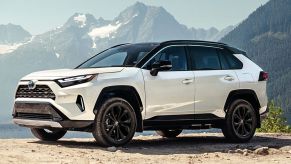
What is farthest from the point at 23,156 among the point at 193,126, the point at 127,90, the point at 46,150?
the point at 193,126

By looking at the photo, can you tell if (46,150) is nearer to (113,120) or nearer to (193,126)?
(113,120)

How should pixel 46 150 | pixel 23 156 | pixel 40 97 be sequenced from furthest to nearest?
pixel 40 97, pixel 46 150, pixel 23 156

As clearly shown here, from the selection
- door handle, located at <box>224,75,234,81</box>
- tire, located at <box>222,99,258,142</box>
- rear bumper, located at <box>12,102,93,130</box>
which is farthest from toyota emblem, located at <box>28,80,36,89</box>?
tire, located at <box>222,99,258,142</box>

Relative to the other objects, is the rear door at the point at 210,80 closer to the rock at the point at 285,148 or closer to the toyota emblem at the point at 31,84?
the rock at the point at 285,148

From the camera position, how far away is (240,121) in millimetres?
11117

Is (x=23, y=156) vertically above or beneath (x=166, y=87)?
beneath

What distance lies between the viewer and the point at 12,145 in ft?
30.2

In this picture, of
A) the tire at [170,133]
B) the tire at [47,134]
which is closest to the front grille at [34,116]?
the tire at [47,134]

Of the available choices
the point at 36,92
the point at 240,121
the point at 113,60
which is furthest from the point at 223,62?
the point at 36,92

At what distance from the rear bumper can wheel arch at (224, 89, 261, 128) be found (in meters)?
3.30

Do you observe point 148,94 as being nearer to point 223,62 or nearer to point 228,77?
point 228,77

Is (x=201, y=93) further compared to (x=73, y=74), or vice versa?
(x=201, y=93)

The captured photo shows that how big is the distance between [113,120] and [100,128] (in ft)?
0.96

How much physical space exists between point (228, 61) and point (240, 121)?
1.28 m
